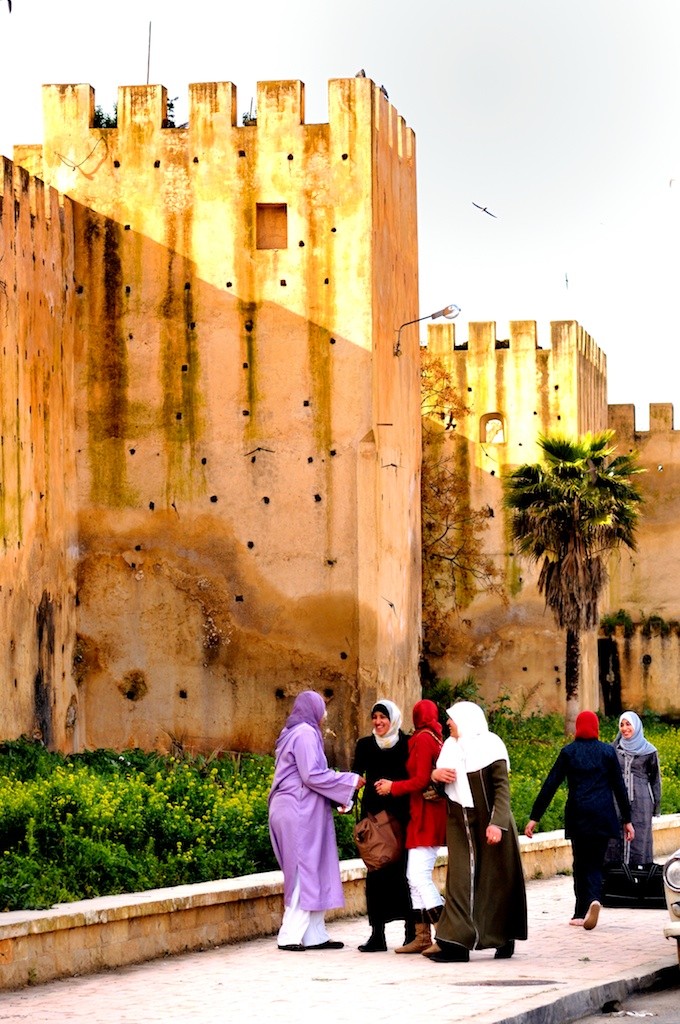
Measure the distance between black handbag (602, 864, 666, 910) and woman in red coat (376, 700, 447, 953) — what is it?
Answer: 10.5 feet

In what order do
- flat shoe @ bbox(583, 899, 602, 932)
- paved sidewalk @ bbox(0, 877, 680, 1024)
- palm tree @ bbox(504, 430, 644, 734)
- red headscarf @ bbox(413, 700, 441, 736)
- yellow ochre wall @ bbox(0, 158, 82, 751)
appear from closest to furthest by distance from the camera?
paved sidewalk @ bbox(0, 877, 680, 1024), red headscarf @ bbox(413, 700, 441, 736), flat shoe @ bbox(583, 899, 602, 932), yellow ochre wall @ bbox(0, 158, 82, 751), palm tree @ bbox(504, 430, 644, 734)

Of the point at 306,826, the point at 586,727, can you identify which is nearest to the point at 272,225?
the point at 586,727

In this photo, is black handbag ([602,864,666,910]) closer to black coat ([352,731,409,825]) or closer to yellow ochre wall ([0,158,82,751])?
black coat ([352,731,409,825])

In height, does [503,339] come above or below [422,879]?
above

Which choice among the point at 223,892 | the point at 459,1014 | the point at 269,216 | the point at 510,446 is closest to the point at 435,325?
the point at 510,446

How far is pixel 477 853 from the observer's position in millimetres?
11680

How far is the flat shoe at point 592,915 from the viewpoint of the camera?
13195mm

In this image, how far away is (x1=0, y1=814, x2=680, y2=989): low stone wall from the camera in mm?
10648

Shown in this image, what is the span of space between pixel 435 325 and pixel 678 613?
862cm

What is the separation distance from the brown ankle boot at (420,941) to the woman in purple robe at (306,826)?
47 centimetres

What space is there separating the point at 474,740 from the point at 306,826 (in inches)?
50.4

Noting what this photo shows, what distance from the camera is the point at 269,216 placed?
22.5 meters

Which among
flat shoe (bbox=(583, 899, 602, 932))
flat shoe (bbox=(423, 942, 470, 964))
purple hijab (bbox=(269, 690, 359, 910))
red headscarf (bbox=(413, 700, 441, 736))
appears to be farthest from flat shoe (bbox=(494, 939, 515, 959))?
flat shoe (bbox=(583, 899, 602, 932))

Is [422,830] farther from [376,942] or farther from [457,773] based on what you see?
[376,942]
